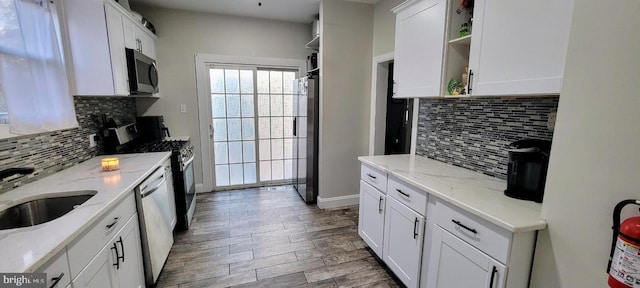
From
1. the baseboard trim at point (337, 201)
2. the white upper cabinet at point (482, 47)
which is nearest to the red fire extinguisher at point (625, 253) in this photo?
the white upper cabinet at point (482, 47)

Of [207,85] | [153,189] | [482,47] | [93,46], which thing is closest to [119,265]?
[153,189]

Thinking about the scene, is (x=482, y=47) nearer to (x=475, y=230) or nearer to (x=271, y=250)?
(x=475, y=230)

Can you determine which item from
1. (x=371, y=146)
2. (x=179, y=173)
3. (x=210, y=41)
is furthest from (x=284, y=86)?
(x=179, y=173)

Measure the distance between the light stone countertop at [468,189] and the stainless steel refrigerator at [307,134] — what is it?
112 cm

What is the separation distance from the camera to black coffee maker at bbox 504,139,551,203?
4.30 ft

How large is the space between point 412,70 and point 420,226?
122 cm

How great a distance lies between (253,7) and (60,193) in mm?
2825

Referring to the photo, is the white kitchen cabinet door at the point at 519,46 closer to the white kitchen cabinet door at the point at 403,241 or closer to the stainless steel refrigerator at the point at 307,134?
the white kitchen cabinet door at the point at 403,241

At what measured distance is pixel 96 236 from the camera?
126 centimetres

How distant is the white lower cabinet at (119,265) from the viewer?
120 cm

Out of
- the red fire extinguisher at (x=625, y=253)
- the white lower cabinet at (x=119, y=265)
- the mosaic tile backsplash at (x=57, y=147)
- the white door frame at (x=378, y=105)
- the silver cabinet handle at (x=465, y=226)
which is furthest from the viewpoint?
the white door frame at (x=378, y=105)

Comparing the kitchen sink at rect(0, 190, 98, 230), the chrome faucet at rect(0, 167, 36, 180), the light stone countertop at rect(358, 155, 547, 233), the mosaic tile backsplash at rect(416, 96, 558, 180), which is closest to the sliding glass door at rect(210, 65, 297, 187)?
the light stone countertop at rect(358, 155, 547, 233)

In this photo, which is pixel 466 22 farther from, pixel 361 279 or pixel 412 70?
pixel 361 279

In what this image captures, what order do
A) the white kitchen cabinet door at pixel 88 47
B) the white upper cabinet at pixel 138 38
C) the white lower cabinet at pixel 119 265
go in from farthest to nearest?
the white upper cabinet at pixel 138 38 < the white kitchen cabinet door at pixel 88 47 < the white lower cabinet at pixel 119 265
